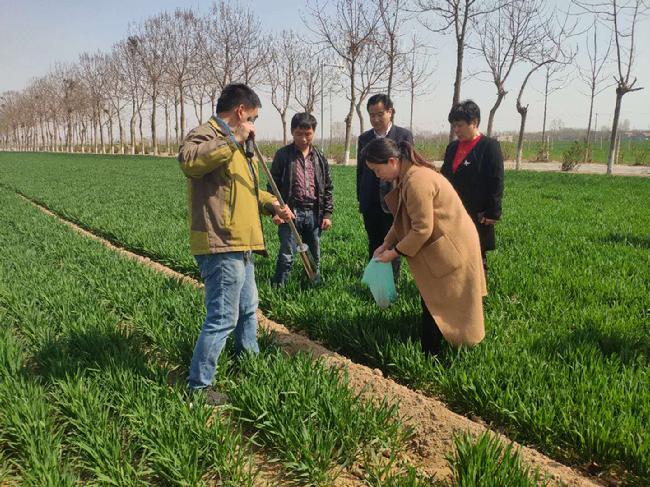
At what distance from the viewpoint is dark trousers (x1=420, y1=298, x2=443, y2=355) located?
10.5 ft

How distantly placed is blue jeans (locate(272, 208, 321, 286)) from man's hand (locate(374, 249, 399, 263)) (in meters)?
1.48

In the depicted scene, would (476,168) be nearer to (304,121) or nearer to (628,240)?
(304,121)

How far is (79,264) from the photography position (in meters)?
5.77

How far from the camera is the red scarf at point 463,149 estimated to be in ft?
13.3

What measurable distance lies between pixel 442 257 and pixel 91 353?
93.4 inches

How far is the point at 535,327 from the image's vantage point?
142 inches

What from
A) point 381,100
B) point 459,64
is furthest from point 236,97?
point 459,64

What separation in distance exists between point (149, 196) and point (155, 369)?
11.1 metres

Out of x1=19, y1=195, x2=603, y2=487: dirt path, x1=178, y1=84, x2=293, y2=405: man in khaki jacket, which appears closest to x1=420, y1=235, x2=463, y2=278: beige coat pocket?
x1=19, y1=195, x2=603, y2=487: dirt path

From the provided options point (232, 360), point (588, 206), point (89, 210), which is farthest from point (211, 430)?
point (588, 206)

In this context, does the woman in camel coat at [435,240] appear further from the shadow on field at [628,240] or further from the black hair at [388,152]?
the shadow on field at [628,240]

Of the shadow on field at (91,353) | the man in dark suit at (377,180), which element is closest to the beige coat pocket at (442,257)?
the man in dark suit at (377,180)

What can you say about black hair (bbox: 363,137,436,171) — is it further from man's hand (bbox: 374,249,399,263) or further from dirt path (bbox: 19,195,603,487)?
dirt path (bbox: 19,195,603,487)

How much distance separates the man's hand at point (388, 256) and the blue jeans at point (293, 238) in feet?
4.84
